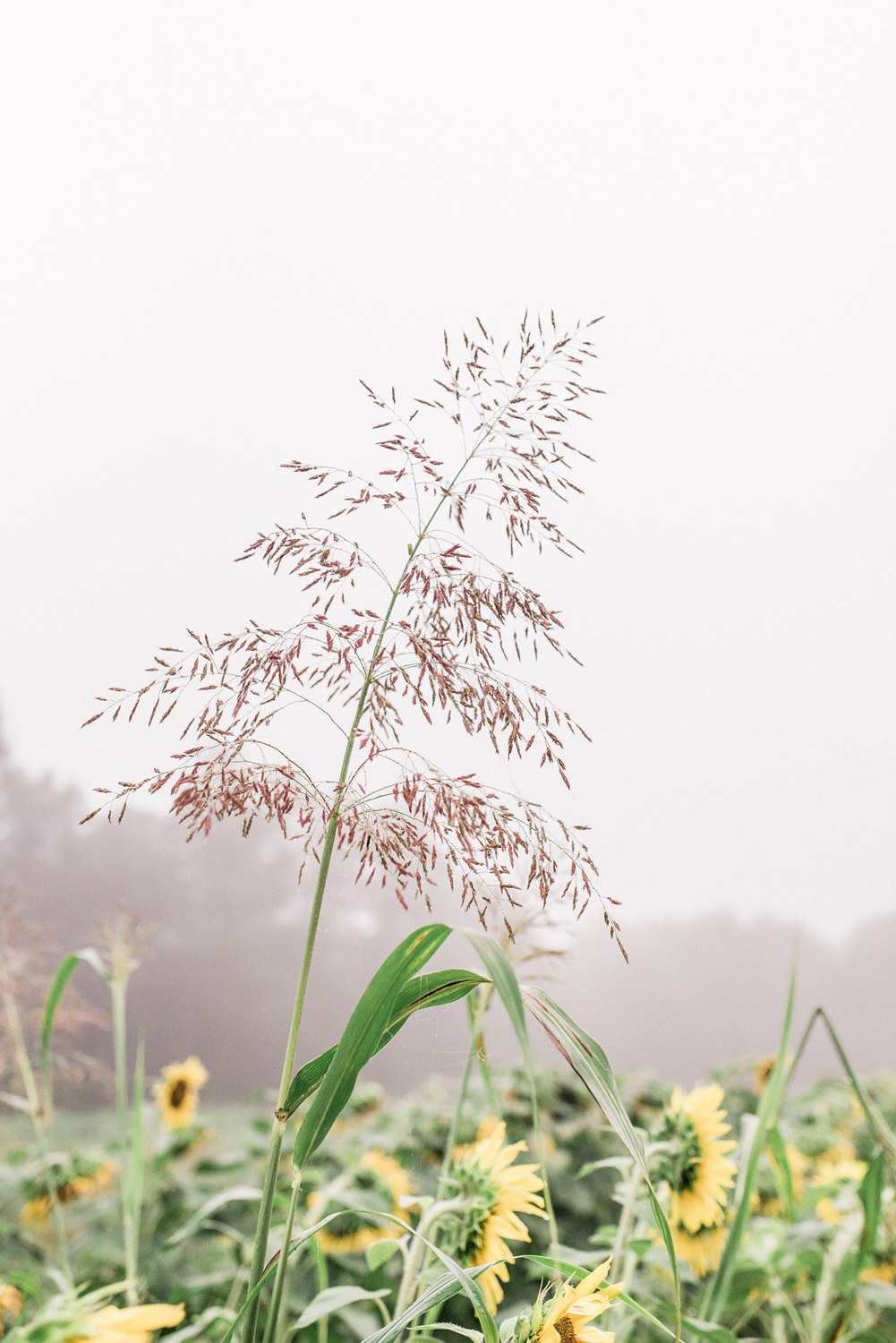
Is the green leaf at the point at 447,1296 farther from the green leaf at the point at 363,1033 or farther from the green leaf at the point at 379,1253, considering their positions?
the green leaf at the point at 379,1253

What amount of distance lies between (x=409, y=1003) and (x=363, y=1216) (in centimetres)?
73

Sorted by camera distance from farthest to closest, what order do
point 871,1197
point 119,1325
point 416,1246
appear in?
1. point 871,1197
2. point 416,1246
3. point 119,1325

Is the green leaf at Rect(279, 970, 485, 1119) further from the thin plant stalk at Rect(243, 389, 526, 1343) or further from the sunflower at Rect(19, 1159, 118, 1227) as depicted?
the sunflower at Rect(19, 1159, 118, 1227)

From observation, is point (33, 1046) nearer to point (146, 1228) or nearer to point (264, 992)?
point (146, 1228)

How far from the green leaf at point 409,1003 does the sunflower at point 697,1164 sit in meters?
0.39

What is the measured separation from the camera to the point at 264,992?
325 cm

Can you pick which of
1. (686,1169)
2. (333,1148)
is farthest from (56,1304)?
(333,1148)

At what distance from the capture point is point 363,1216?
3.20 ft

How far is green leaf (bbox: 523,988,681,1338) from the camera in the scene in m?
0.32

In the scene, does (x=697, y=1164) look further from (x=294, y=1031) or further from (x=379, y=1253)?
(x=294, y=1031)

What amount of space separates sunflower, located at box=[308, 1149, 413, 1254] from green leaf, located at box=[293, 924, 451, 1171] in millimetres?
584

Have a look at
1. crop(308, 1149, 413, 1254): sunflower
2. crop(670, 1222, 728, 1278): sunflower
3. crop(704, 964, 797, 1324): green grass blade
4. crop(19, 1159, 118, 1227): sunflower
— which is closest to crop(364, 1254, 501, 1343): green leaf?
crop(704, 964, 797, 1324): green grass blade

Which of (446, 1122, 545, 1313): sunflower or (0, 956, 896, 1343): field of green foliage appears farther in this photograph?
(446, 1122, 545, 1313): sunflower

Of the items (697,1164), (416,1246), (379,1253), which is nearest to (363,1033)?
(416,1246)
